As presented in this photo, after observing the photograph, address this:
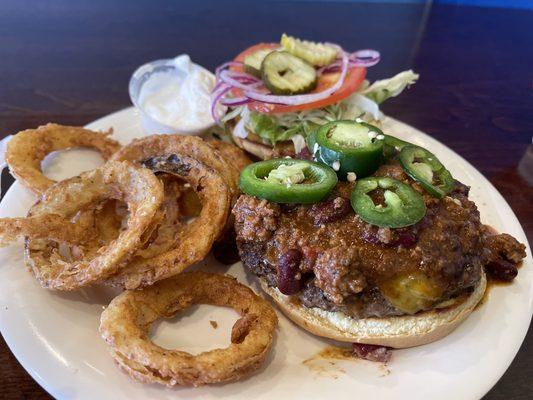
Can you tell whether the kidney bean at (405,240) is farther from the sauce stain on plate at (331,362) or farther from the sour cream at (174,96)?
the sour cream at (174,96)

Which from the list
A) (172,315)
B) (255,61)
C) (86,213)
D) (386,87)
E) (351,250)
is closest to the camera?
(351,250)

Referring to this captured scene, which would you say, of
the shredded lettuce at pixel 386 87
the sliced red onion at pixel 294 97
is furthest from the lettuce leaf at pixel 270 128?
the shredded lettuce at pixel 386 87

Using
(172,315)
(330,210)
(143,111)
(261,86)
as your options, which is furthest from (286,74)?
(172,315)

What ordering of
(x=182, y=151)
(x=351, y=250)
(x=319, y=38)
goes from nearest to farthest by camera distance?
(x=351, y=250), (x=182, y=151), (x=319, y=38)

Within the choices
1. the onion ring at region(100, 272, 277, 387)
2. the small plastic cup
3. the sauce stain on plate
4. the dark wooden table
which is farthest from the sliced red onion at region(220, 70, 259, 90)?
the sauce stain on plate

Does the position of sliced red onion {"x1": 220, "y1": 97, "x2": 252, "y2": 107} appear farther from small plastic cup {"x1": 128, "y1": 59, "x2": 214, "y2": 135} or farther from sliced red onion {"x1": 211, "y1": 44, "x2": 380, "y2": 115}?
small plastic cup {"x1": 128, "y1": 59, "x2": 214, "y2": 135}

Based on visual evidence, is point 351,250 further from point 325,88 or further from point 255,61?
point 255,61
